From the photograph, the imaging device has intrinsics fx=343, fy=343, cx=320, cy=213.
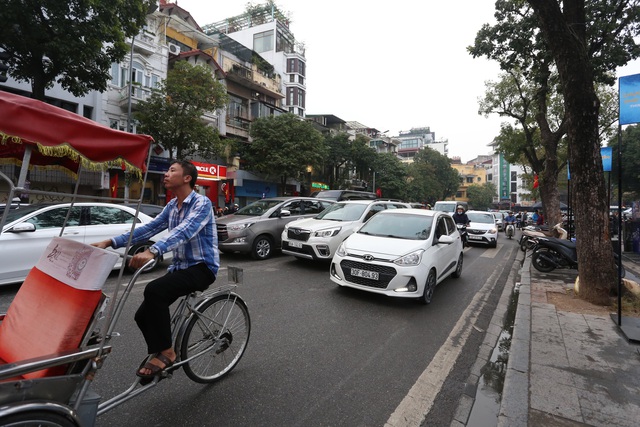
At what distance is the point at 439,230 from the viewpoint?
6527 mm

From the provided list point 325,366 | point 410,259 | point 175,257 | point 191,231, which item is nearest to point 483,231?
point 410,259

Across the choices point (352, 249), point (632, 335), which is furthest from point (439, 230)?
point (632, 335)

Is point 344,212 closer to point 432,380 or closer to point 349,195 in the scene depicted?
point 432,380

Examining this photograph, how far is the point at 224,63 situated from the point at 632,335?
29152 millimetres

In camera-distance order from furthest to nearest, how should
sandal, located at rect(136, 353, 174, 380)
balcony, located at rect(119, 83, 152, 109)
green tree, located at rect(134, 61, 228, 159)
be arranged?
balcony, located at rect(119, 83, 152, 109) → green tree, located at rect(134, 61, 228, 159) → sandal, located at rect(136, 353, 174, 380)

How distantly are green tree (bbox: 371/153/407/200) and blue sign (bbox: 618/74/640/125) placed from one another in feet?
125

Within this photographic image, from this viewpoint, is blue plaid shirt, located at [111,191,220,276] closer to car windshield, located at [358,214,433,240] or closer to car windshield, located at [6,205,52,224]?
car windshield, located at [358,214,433,240]

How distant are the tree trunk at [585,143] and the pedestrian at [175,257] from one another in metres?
5.95

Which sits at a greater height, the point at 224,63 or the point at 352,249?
the point at 224,63

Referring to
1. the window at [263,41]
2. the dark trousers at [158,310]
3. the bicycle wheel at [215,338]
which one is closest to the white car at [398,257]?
the bicycle wheel at [215,338]

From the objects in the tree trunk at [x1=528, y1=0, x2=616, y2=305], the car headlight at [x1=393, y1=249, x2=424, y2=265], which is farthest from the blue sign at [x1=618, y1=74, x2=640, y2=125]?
the car headlight at [x1=393, y1=249, x2=424, y2=265]

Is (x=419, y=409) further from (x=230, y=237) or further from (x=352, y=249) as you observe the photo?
(x=230, y=237)

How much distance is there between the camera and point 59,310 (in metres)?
2.04

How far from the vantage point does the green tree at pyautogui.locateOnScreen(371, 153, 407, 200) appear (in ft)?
141
